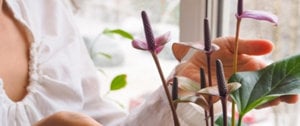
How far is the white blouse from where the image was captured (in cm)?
82

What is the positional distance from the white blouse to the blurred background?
93 millimetres

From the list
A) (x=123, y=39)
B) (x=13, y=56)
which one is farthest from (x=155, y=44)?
(x=123, y=39)

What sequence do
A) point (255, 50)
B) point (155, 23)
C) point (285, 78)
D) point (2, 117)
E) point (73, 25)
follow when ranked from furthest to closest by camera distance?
point (155, 23)
point (73, 25)
point (2, 117)
point (255, 50)
point (285, 78)

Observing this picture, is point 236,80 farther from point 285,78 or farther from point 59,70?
point 59,70

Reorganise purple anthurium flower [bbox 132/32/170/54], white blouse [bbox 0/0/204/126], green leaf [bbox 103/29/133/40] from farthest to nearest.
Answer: green leaf [bbox 103/29/133/40], white blouse [bbox 0/0/204/126], purple anthurium flower [bbox 132/32/170/54]

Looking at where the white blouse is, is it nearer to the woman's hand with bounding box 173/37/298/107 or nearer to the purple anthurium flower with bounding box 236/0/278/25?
the woman's hand with bounding box 173/37/298/107

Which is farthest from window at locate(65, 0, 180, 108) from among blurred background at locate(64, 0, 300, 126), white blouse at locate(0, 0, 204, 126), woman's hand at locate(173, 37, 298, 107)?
woman's hand at locate(173, 37, 298, 107)

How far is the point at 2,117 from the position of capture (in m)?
0.81

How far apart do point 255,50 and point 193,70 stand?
10 cm

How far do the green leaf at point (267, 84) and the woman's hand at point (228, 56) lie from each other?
0.08 metres

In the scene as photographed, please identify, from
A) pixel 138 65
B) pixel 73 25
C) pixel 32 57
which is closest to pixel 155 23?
pixel 138 65

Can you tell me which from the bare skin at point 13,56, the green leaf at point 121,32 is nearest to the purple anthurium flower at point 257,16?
the bare skin at point 13,56

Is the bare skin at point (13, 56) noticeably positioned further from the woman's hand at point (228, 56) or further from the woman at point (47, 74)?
the woman's hand at point (228, 56)

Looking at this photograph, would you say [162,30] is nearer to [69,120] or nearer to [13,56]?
[13,56]
